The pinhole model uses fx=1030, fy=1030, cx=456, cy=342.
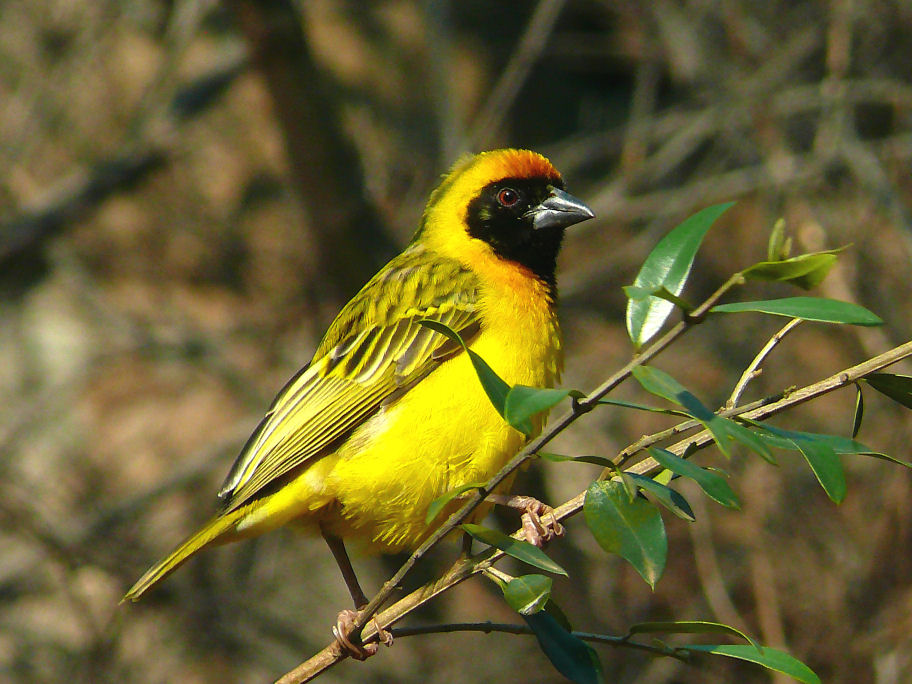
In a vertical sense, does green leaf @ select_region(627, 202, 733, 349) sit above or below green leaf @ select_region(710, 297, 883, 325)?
above

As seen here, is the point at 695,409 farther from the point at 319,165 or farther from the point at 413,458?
the point at 319,165

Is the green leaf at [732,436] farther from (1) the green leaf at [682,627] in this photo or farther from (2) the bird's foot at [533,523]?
(2) the bird's foot at [533,523]

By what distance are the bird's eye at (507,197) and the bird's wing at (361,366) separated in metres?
0.34

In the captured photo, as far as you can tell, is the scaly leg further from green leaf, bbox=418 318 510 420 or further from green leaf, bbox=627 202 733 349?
green leaf, bbox=627 202 733 349

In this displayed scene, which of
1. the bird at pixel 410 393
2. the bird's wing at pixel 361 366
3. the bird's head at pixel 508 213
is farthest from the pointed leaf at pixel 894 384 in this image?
the bird's head at pixel 508 213

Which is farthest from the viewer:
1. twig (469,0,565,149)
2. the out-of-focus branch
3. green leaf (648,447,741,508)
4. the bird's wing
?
twig (469,0,565,149)

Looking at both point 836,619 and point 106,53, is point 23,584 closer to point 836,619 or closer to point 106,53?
point 106,53

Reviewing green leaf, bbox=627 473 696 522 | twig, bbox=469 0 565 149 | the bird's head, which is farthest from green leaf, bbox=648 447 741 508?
twig, bbox=469 0 565 149

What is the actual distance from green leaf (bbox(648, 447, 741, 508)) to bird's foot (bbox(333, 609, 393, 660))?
3.77 ft

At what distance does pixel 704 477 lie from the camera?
1486 millimetres

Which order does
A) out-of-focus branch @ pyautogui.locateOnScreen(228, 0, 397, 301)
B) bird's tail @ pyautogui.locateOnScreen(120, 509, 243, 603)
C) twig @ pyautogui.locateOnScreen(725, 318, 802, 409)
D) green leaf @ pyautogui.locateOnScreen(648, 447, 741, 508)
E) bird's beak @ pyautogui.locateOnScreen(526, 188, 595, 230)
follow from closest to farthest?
green leaf @ pyautogui.locateOnScreen(648, 447, 741, 508) → twig @ pyautogui.locateOnScreen(725, 318, 802, 409) → bird's tail @ pyautogui.locateOnScreen(120, 509, 243, 603) → bird's beak @ pyautogui.locateOnScreen(526, 188, 595, 230) → out-of-focus branch @ pyautogui.locateOnScreen(228, 0, 397, 301)

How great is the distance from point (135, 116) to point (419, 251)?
156 inches

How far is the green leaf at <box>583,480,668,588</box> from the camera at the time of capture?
1506mm

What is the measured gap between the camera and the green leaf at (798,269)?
1.38 meters
